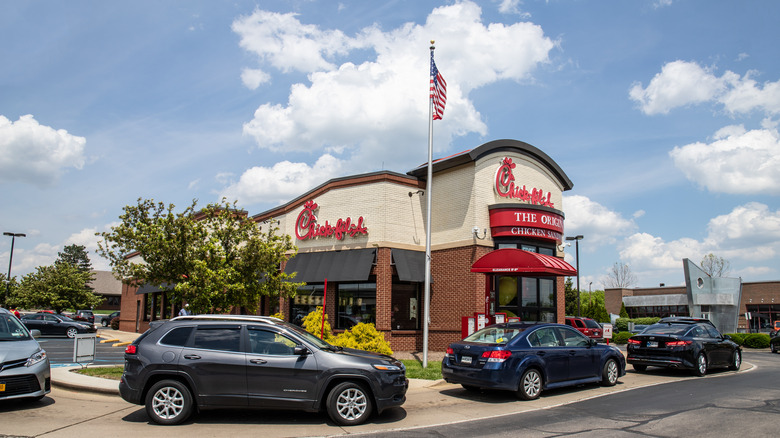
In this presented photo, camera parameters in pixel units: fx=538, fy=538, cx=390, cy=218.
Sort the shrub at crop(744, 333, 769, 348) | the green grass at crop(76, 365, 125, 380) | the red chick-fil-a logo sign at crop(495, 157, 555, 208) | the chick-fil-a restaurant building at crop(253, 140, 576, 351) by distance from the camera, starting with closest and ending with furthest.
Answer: the green grass at crop(76, 365, 125, 380)
the chick-fil-a restaurant building at crop(253, 140, 576, 351)
the red chick-fil-a logo sign at crop(495, 157, 555, 208)
the shrub at crop(744, 333, 769, 348)

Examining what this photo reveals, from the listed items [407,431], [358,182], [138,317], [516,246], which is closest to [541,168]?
[516,246]

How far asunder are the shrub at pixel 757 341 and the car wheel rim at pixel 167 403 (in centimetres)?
2999

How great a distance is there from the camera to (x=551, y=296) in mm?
21734

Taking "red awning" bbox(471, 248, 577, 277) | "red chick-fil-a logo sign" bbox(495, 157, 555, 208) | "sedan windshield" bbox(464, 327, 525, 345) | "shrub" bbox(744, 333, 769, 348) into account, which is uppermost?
"red chick-fil-a logo sign" bbox(495, 157, 555, 208)

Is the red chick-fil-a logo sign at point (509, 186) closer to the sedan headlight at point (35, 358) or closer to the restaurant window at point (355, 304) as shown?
the restaurant window at point (355, 304)

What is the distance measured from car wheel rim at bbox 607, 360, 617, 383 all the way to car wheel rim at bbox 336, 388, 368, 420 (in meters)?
6.77

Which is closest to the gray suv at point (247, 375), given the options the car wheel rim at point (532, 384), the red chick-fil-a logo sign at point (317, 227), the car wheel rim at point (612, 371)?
the car wheel rim at point (532, 384)

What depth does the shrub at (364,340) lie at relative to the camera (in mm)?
13496

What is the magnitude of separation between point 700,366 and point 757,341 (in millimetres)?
17521

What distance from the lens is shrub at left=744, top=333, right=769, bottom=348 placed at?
27.7 m

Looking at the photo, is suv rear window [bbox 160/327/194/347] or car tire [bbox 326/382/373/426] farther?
suv rear window [bbox 160/327/194/347]

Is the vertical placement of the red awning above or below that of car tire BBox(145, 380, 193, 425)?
above

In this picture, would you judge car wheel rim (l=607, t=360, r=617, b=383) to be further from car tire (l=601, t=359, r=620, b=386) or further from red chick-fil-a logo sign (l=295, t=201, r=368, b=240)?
red chick-fil-a logo sign (l=295, t=201, r=368, b=240)

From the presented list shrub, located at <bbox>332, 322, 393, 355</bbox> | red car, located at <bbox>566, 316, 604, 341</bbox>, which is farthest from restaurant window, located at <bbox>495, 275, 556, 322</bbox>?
shrub, located at <bbox>332, 322, 393, 355</bbox>
